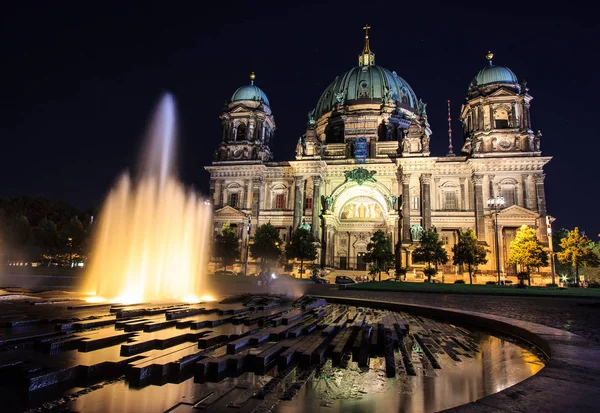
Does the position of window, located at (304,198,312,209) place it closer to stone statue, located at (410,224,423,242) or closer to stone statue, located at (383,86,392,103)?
stone statue, located at (410,224,423,242)

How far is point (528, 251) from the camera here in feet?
127

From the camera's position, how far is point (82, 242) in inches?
1923

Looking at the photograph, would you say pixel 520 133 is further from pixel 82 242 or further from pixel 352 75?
pixel 82 242

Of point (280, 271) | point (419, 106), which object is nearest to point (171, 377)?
point (280, 271)

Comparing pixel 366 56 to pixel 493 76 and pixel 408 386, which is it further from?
pixel 408 386

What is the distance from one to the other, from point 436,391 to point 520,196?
48.0 meters

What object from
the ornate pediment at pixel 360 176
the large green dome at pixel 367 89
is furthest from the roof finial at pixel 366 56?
the ornate pediment at pixel 360 176

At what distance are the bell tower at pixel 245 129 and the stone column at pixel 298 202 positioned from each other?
21.9 feet

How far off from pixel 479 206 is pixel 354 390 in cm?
4649

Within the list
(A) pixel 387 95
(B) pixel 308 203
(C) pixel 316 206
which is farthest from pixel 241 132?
(A) pixel 387 95

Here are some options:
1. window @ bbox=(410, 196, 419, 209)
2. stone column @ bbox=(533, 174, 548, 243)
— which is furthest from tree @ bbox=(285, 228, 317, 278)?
stone column @ bbox=(533, 174, 548, 243)

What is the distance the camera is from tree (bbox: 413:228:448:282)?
4006 cm

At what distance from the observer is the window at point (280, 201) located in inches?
→ 2054

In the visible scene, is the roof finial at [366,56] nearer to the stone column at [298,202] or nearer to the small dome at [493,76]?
→ the small dome at [493,76]
